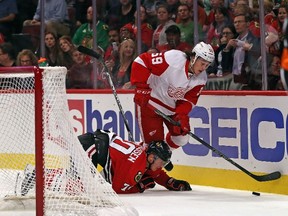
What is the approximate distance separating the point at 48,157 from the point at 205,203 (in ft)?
3.84

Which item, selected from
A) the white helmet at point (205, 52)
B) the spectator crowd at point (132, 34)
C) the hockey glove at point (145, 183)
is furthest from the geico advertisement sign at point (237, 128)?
the hockey glove at point (145, 183)

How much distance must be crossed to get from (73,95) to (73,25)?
3.03 feet

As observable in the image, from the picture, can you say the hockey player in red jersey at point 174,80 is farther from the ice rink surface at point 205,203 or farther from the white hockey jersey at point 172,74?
the ice rink surface at point 205,203

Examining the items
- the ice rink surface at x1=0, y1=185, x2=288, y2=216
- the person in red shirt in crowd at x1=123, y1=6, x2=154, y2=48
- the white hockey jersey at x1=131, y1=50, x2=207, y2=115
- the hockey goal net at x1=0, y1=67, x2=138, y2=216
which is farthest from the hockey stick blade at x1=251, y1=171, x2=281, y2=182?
the person in red shirt in crowd at x1=123, y1=6, x2=154, y2=48

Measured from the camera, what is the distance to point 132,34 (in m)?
7.93

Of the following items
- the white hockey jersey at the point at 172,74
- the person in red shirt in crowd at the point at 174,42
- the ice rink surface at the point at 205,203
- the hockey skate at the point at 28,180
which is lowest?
the ice rink surface at the point at 205,203

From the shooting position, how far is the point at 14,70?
498 cm

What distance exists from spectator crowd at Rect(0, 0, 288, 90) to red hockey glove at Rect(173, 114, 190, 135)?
0.47m

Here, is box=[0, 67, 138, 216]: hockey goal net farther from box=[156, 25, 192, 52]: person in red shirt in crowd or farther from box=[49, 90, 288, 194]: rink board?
box=[156, 25, 192, 52]: person in red shirt in crowd

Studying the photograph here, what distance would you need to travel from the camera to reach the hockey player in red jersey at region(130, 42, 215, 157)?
6.59 meters

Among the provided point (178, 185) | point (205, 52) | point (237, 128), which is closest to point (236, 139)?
point (237, 128)

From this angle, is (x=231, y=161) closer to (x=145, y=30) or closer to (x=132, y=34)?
(x=145, y=30)

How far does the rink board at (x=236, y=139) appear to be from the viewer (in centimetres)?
621

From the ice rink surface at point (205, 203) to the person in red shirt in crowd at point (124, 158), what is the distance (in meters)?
0.10
